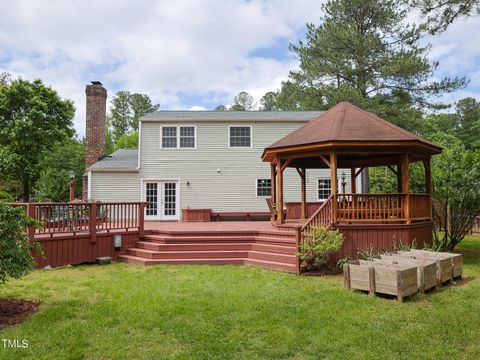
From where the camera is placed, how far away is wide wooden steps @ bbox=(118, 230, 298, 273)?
8781mm

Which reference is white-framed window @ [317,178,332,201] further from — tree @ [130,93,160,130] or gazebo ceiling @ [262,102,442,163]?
tree @ [130,93,160,130]

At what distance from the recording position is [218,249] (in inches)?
375

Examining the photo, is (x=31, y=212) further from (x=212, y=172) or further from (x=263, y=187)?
(x=263, y=187)

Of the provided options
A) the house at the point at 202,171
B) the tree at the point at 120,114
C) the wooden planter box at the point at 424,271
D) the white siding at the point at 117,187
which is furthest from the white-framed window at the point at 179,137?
the tree at the point at 120,114

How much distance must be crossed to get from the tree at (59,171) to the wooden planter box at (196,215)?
13.2 metres

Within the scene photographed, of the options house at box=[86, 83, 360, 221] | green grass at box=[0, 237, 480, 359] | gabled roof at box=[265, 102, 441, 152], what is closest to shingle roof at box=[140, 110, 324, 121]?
house at box=[86, 83, 360, 221]

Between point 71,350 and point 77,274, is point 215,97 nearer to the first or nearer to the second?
point 77,274

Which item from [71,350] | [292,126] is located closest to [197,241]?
[71,350]

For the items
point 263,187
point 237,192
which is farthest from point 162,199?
point 263,187

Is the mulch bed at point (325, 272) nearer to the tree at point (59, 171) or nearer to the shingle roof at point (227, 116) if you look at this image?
the shingle roof at point (227, 116)

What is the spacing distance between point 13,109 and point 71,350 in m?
22.2

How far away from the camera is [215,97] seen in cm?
4847

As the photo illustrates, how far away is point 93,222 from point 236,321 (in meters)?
5.97

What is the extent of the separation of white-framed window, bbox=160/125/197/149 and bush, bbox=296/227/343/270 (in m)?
9.86
